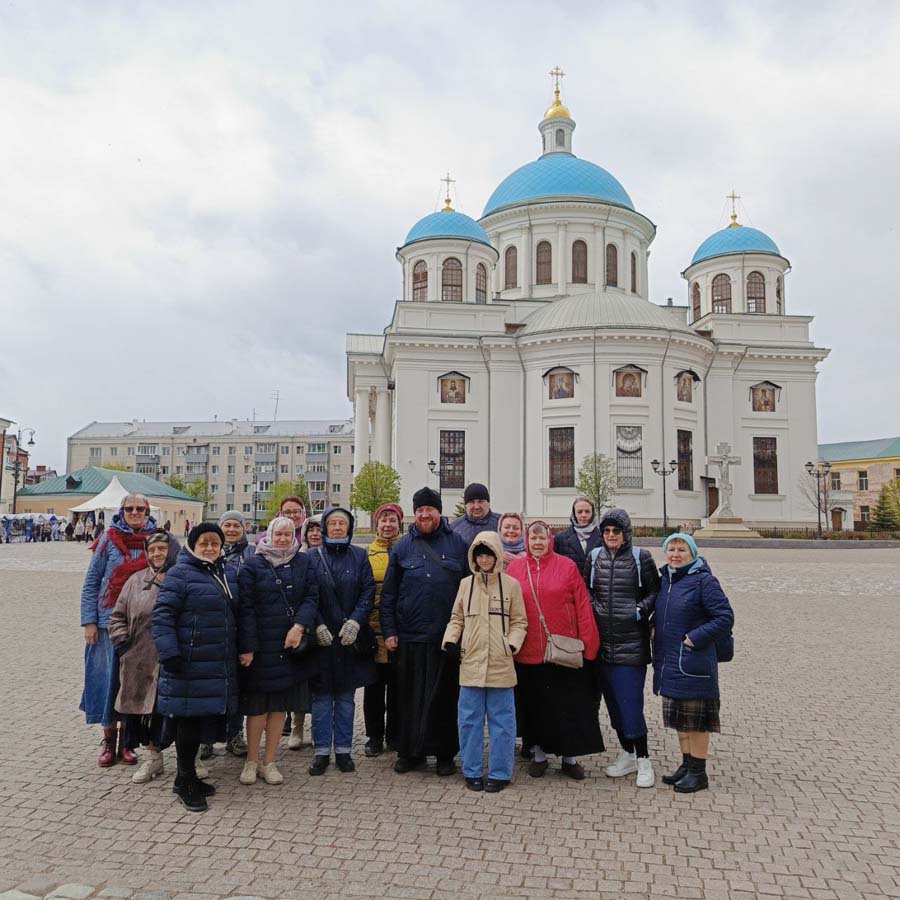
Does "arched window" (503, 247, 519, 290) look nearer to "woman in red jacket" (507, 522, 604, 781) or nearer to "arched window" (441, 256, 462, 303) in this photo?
"arched window" (441, 256, 462, 303)

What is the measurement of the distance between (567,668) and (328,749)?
1.84 m

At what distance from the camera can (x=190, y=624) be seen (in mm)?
5305

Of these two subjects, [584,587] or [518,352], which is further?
[518,352]

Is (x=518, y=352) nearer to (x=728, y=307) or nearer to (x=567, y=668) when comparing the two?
(x=728, y=307)

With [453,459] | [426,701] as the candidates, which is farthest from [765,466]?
[426,701]

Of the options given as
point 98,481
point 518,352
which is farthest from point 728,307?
point 98,481

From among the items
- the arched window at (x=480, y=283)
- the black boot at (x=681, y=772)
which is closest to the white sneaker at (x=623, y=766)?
the black boot at (x=681, y=772)

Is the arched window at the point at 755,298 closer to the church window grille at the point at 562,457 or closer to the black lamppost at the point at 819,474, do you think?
the black lamppost at the point at 819,474

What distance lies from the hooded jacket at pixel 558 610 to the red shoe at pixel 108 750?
9.95 ft

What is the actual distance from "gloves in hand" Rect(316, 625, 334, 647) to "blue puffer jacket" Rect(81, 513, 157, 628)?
155cm

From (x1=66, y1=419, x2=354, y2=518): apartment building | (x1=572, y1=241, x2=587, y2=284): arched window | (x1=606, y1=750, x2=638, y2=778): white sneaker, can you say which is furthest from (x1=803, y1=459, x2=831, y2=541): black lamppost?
(x1=66, y1=419, x2=354, y2=518): apartment building

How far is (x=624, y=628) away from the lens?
18.9ft

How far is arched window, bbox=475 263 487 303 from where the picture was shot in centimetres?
4515

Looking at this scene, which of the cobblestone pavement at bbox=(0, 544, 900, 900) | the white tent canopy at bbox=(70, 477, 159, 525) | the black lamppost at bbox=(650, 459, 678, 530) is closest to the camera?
the cobblestone pavement at bbox=(0, 544, 900, 900)
